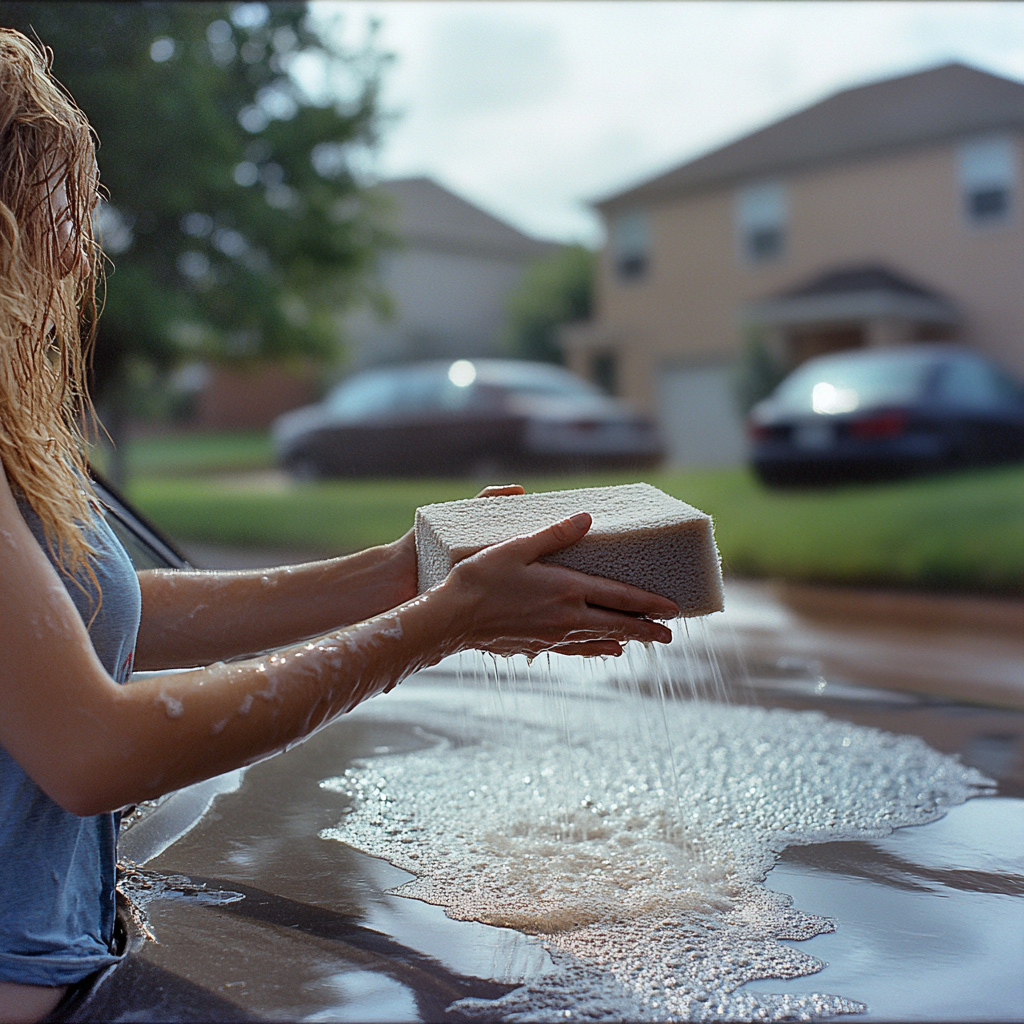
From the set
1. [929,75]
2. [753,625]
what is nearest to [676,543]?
[753,625]

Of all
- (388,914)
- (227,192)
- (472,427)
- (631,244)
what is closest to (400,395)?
(472,427)

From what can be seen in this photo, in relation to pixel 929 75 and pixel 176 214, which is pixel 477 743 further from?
pixel 929 75

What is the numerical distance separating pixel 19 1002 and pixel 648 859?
844 millimetres

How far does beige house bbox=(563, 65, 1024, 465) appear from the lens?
1739cm

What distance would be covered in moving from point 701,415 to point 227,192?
13405mm

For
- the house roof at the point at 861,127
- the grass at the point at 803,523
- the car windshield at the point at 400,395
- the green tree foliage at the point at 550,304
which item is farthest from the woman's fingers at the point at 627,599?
the green tree foliage at the point at 550,304

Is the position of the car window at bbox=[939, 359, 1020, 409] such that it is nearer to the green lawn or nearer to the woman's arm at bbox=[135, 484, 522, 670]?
the green lawn

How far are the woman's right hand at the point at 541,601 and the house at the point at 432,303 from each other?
80.2 feet

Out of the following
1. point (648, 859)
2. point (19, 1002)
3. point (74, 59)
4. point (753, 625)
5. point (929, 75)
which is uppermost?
point (929, 75)

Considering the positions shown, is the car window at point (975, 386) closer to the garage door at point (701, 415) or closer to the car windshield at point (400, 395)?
the car windshield at point (400, 395)

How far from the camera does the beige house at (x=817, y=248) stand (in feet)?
57.1

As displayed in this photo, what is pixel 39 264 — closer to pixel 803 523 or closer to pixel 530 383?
pixel 803 523

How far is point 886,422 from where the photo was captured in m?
9.94

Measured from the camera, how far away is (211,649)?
1.63m
